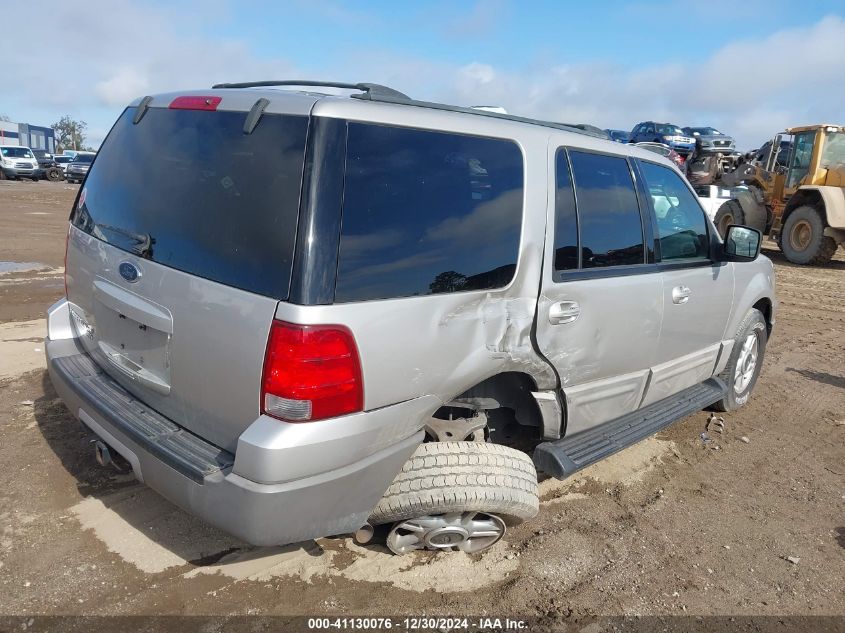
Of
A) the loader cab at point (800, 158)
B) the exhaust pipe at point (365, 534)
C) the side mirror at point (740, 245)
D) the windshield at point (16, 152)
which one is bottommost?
the exhaust pipe at point (365, 534)

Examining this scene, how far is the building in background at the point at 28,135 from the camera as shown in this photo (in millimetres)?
64562

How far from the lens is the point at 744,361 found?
197 inches

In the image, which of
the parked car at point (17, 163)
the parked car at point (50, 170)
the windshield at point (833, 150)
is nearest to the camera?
the windshield at point (833, 150)

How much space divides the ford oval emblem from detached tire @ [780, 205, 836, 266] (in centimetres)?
1455

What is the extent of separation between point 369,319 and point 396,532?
1.12 meters

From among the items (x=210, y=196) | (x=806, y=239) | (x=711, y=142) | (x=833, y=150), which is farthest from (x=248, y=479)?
(x=711, y=142)

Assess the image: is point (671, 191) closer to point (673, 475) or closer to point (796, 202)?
point (673, 475)

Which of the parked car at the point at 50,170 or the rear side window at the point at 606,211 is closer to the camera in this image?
the rear side window at the point at 606,211

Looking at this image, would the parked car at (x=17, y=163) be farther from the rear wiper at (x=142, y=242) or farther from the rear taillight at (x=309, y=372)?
the rear taillight at (x=309, y=372)

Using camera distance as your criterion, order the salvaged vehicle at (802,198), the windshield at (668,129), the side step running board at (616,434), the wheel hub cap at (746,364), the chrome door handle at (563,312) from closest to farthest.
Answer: the chrome door handle at (563,312) → the side step running board at (616,434) → the wheel hub cap at (746,364) → the salvaged vehicle at (802,198) → the windshield at (668,129)

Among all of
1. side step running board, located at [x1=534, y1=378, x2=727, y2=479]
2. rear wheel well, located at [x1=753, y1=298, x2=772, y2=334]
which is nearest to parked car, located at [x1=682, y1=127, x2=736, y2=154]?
rear wheel well, located at [x1=753, y1=298, x2=772, y2=334]

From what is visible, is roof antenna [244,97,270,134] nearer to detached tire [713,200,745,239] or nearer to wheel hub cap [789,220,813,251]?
wheel hub cap [789,220,813,251]

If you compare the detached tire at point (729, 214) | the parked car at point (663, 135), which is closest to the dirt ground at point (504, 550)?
the detached tire at point (729, 214)

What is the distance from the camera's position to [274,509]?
2178mm
